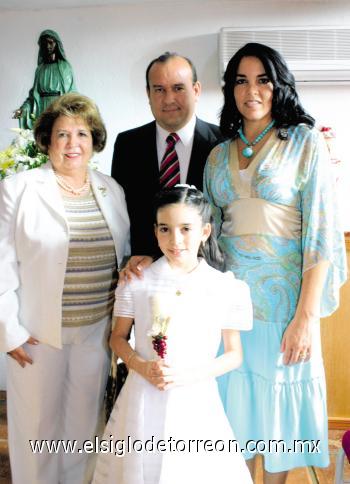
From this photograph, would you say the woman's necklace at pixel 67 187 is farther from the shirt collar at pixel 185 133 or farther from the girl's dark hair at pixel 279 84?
the girl's dark hair at pixel 279 84

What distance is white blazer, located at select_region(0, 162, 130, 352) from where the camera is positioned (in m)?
1.63

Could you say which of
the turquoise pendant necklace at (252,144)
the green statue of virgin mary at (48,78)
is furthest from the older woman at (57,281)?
the green statue of virgin mary at (48,78)

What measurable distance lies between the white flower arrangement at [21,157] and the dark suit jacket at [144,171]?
0.46 meters

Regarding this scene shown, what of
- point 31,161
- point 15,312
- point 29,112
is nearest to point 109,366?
point 15,312

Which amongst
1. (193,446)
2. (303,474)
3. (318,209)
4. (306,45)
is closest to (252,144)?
(318,209)

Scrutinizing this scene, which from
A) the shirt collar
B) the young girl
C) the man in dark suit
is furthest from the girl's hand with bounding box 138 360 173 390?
the shirt collar

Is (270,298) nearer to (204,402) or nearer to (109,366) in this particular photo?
(204,402)

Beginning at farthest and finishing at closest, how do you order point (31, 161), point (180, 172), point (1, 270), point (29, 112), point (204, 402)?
1. point (29, 112)
2. point (31, 161)
3. point (180, 172)
4. point (1, 270)
5. point (204, 402)

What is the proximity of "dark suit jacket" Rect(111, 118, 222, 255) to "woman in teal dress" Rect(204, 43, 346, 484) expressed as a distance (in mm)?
252

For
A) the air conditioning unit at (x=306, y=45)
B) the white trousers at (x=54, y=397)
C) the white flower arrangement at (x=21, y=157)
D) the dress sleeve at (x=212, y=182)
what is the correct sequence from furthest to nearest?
the air conditioning unit at (x=306, y=45) → the white flower arrangement at (x=21, y=157) → the white trousers at (x=54, y=397) → the dress sleeve at (x=212, y=182)

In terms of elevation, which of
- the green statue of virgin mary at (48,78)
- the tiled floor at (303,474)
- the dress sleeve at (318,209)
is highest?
the green statue of virgin mary at (48,78)

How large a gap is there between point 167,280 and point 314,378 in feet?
1.72

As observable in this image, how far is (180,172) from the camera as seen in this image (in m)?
1.82

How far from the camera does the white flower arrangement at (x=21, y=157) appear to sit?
85.6 inches
